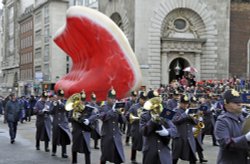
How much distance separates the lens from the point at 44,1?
66000mm

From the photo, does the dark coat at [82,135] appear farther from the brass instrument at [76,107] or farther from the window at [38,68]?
the window at [38,68]

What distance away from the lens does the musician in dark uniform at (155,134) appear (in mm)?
6938

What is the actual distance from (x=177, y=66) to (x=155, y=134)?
2976 cm

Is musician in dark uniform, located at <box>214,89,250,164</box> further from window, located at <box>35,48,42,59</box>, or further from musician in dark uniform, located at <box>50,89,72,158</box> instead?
window, located at <box>35,48,42,59</box>

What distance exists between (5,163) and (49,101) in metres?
2.79

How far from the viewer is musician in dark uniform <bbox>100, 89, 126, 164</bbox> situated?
9.41 m

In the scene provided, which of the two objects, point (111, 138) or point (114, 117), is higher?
point (114, 117)

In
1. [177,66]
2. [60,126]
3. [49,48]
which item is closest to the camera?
[60,126]

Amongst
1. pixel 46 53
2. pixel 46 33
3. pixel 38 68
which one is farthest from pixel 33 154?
pixel 38 68

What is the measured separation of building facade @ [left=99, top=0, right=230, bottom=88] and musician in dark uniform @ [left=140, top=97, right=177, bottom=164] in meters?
27.2

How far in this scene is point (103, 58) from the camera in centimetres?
2153

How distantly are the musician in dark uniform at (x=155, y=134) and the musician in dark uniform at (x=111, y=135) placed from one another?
2.15 m

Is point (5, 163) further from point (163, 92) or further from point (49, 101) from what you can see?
point (163, 92)

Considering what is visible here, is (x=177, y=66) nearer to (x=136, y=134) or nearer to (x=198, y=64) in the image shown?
(x=198, y=64)
